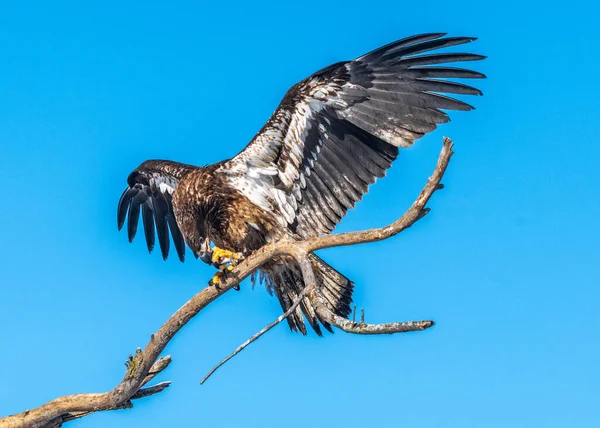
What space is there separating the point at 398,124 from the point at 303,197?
118 cm

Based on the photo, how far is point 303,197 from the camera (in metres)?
7.67

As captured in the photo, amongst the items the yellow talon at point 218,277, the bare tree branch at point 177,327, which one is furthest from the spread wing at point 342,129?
the yellow talon at point 218,277

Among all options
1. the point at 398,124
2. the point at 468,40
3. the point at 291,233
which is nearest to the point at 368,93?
the point at 398,124

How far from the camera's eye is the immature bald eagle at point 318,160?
7105 millimetres

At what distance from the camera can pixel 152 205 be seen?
10.1 meters

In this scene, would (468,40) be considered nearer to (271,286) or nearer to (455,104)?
(455,104)

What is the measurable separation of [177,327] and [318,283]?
154 centimetres

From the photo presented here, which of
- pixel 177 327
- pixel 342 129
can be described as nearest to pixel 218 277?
pixel 177 327

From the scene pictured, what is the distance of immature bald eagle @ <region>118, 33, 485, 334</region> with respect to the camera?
7105 millimetres

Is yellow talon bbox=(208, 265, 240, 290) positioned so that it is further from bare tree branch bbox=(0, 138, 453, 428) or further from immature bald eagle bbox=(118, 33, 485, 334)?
immature bald eagle bbox=(118, 33, 485, 334)

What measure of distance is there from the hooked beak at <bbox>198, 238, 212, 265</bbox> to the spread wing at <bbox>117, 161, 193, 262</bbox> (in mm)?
1797

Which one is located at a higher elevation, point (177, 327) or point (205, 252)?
point (205, 252)

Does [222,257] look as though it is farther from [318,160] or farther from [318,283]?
[318,160]

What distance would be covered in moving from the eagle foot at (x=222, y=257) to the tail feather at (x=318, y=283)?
1.15 ft
